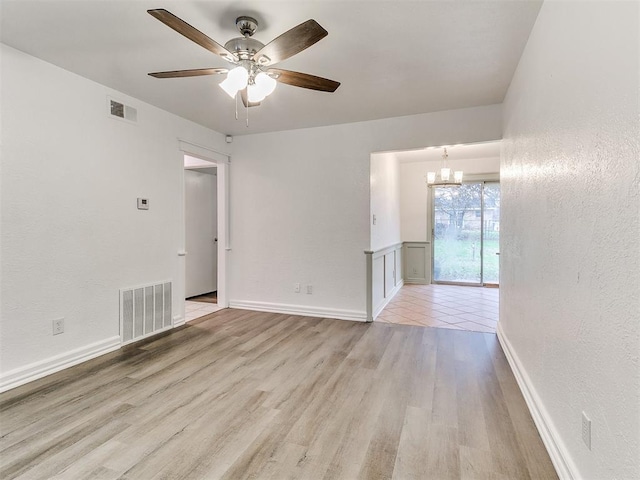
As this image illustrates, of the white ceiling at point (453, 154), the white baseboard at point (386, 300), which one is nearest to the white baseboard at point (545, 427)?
the white baseboard at point (386, 300)

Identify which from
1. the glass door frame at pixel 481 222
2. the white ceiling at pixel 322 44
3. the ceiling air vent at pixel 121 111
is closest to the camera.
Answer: the white ceiling at pixel 322 44

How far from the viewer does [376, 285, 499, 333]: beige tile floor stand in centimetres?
416

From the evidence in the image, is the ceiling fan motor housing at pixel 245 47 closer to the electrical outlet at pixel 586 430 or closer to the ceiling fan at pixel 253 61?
the ceiling fan at pixel 253 61

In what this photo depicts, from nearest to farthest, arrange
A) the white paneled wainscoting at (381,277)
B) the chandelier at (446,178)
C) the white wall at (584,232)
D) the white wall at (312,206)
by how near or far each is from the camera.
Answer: the white wall at (584,232) → the white wall at (312,206) → the white paneled wainscoting at (381,277) → the chandelier at (446,178)

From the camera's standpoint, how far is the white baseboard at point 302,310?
4.26 m

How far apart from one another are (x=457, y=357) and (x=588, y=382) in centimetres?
183

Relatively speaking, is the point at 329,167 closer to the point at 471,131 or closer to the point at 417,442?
the point at 471,131

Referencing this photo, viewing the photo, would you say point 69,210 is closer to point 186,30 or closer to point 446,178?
point 186,30

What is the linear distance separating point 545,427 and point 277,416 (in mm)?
1541

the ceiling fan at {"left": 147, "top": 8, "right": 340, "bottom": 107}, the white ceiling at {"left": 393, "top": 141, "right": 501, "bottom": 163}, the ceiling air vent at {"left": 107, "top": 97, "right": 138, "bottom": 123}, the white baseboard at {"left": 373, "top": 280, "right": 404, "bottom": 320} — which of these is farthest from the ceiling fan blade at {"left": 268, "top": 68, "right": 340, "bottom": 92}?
the white ceiling at {"left": 393, "top": 141, "right": 501, "bottom": 163}

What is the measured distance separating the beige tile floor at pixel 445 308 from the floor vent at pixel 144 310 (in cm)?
259

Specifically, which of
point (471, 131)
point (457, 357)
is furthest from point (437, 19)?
point (457, 357)

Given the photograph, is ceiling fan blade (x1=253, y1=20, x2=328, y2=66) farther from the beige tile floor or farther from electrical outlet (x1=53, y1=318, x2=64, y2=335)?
the beige tile floor

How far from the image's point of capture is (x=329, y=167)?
4.36 meters
